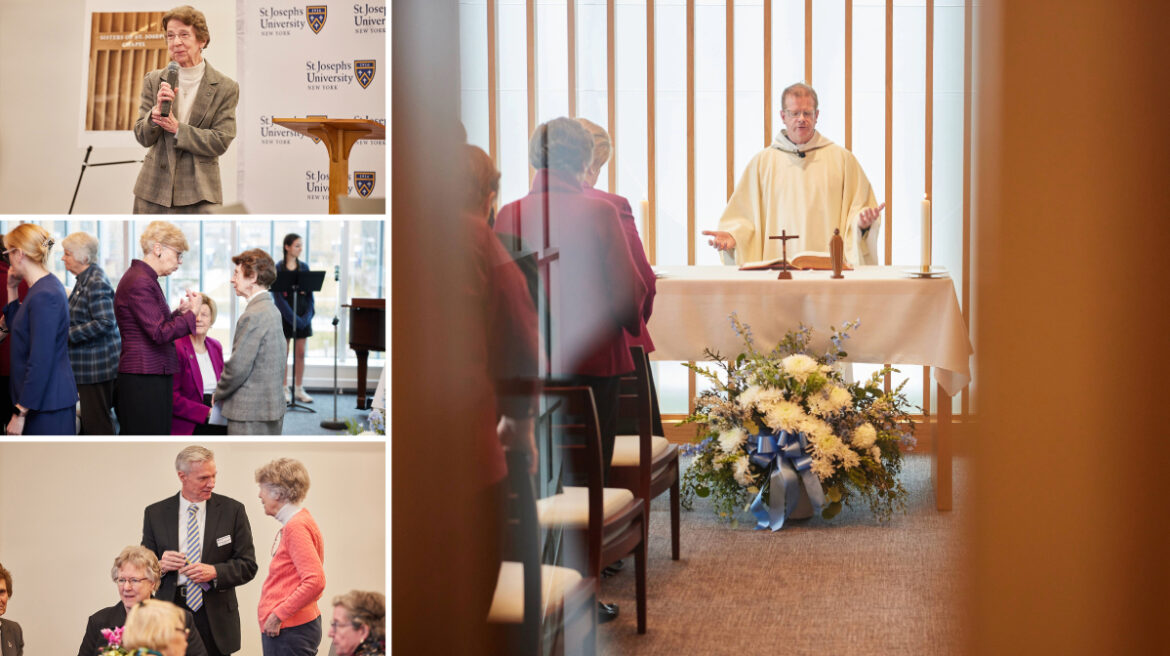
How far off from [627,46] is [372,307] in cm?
73

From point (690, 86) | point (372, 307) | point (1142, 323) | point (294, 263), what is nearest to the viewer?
point (1142, 323)

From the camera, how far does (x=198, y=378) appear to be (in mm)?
1964

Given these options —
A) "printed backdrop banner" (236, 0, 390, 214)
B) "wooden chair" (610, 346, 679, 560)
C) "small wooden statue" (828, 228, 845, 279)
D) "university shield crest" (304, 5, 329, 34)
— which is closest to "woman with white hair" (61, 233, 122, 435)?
"printed backdrop banner" (236, 0, 390, 214)

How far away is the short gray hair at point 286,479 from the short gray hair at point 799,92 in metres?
1.22

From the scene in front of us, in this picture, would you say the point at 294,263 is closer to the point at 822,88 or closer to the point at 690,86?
the point at 690,86

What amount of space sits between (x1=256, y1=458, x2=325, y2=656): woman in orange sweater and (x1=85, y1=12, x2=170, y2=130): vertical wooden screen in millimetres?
753

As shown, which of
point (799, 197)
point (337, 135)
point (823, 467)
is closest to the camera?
point (799, 197)

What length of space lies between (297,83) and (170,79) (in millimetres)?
242

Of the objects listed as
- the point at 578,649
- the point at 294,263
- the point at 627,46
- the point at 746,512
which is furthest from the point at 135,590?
the point at 627,46

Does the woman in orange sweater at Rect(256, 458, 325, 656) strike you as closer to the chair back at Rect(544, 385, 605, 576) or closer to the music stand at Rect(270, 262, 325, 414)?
the music stand at Rect(270, 262, 325, 414)

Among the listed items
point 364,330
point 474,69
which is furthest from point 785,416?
point 364,330

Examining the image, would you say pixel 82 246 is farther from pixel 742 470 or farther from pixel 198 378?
pixel 742 470

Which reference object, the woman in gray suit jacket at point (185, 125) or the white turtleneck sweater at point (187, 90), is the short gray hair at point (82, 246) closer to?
the woman in gray suit jacket at point (185, 125)

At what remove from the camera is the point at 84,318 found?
1972 mm
